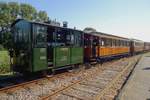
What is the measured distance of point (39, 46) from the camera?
11625mm

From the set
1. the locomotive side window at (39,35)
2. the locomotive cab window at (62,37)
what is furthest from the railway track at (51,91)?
the locomotive cab window at (62,37)

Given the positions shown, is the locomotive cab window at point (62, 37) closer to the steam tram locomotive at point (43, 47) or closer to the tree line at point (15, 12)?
the steam tram locomotive at point (43, 47)

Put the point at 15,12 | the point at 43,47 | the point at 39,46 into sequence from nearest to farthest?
the point at 39,46, the point at 43,47, the point at 15,12

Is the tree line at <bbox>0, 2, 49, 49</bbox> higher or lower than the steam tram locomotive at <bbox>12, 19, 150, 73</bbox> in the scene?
higher

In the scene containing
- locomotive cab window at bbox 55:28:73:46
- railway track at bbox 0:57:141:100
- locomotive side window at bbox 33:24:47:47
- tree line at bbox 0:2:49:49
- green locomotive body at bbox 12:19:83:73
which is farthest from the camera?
tree line at bbox 0:2:49:49

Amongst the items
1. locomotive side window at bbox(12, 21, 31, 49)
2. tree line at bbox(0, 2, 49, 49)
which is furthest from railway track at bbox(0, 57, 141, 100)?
tree line at bbox(0, 2, 49, 49)

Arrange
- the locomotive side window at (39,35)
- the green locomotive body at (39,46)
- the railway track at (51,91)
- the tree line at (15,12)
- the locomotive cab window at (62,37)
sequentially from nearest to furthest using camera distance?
the railway track at (51,91) < the green locomotive body at (39,46) < the locomotive side window at (39,35) < the locomotive cab window at (62,37) < the tree line at (15,12)

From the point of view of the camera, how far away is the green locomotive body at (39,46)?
36.8ft

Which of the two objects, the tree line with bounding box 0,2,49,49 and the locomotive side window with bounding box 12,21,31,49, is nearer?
the locomotive side window with bounding box 12,21,31,49

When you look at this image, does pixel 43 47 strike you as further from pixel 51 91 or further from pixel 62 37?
pixel 51 91

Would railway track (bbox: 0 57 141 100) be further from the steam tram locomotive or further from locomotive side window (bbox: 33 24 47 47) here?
locomotive side window (bbox: 33 24 47 47)

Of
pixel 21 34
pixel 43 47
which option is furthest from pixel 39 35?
pixel 21 34

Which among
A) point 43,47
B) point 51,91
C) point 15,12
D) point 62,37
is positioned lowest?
point 51,91

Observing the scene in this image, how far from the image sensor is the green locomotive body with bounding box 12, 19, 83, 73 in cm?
1123
